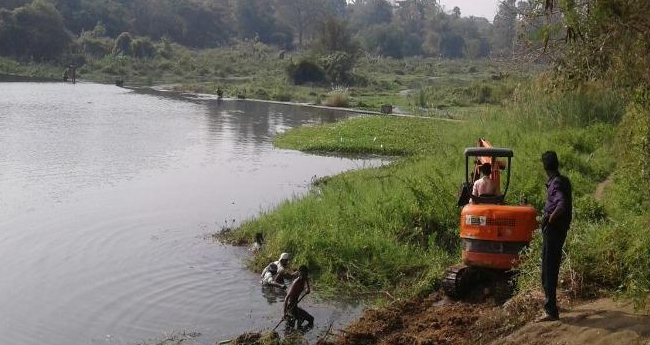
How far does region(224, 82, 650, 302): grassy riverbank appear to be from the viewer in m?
9.56

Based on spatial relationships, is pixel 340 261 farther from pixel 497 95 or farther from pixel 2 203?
pixel 497 95

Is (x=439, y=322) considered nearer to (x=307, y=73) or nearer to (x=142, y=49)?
(x=307, y=73)

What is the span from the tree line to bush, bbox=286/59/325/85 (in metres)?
16.7

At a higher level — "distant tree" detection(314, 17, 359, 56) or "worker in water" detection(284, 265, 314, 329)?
"distant tree" detection(314, 17, 359, 56)

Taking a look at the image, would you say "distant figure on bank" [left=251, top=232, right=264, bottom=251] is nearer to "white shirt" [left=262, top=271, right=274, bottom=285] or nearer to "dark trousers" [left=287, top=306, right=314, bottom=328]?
"white shirt" [left=262, top=271, right=274, bottom=285]

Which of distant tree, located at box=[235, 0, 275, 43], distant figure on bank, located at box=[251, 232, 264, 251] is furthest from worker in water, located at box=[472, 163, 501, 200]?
distant tree, located at box=[235, 0, 275, 43]

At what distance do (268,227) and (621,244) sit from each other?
812 cm

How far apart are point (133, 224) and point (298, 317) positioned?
7.75 metres

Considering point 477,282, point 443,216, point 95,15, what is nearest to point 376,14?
point 95,15

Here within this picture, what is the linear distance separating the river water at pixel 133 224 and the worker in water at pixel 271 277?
0.27 meters

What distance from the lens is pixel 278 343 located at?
10.3m

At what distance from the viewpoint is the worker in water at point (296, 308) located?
433 inches

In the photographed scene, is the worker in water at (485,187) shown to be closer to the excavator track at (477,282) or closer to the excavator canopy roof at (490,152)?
the excavator canopy roof at (490,152)

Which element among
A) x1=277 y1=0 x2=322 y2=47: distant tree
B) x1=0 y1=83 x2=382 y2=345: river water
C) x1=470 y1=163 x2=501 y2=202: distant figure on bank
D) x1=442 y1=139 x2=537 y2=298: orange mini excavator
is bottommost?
x1=0 y1=83 x2=382 y2=345: river water
